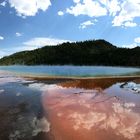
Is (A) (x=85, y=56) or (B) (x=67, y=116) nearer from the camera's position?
(B) (x=67, y=116)

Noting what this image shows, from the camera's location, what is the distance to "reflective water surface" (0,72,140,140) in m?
9.30

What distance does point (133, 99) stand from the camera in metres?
15.1

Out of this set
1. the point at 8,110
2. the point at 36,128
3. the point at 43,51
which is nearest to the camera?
the point at 36,128

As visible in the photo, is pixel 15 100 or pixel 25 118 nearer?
pixel 25 118

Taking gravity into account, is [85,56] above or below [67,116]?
above

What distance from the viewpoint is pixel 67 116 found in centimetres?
1130

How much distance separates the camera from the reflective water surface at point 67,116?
9.30 m

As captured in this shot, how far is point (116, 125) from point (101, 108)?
238 cm

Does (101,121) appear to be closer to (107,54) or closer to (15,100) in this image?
(15,100)

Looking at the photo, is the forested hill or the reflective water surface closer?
the reflective water surface

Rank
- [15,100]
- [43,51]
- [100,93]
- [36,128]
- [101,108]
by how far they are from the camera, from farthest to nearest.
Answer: [43,51]
[100,93]
[15,100]
[101,108]
[36,128]

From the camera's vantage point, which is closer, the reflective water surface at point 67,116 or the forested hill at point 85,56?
the reflective water surface at point 67,116

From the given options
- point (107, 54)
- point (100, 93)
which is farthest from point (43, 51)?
point (100, 93)

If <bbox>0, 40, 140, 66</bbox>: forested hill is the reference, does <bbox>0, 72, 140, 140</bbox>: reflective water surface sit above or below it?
below
